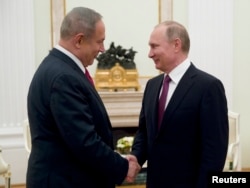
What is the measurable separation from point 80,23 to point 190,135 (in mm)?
745

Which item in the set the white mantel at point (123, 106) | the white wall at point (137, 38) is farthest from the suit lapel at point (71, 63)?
the white wall at point (137, 38)

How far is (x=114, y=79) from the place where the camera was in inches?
211

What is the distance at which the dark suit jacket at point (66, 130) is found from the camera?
71.1 inches

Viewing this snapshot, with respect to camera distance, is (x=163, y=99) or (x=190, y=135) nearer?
(x=190, y=135)

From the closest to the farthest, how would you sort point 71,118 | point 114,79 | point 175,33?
point 71,118, point 175,33, point 114,79

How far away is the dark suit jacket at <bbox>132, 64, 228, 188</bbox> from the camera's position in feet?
6.66

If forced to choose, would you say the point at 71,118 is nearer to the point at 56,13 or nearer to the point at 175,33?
the point at 175,33

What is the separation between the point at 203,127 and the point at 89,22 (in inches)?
28.3

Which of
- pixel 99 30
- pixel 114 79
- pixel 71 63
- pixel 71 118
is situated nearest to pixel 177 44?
pixel 99 30

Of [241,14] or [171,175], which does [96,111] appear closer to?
[171,175]

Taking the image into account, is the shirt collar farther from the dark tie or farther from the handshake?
the handshake

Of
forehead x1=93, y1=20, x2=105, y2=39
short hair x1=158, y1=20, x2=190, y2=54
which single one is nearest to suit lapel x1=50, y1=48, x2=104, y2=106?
forehead x1=93, y1=20, x2=105, y2=39

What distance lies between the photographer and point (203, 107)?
2.03 meters

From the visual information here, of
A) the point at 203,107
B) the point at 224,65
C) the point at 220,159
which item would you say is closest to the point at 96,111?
the point at 203,107
